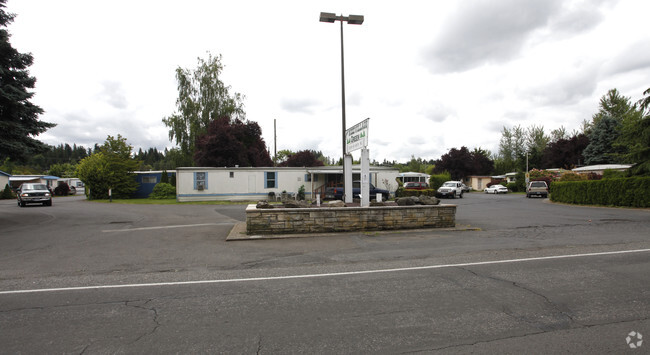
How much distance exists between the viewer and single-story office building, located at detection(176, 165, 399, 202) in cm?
2645

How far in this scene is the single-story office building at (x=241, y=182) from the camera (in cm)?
2645

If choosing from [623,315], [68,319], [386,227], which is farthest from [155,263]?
[623,315]

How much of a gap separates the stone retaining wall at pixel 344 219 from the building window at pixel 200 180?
1730 centimetres

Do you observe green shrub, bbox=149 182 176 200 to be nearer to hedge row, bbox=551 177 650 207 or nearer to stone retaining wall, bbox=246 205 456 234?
stone retaining wall, bbox=246 205 456 234

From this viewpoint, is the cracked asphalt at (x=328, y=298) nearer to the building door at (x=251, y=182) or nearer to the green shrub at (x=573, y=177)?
the building door at (x=251, y=182)

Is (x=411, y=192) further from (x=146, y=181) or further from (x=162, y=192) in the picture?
(x=146, y=181)

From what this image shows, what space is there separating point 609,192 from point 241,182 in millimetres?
25331

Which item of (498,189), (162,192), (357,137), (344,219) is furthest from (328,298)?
(498,189)

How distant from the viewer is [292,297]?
15.0ft

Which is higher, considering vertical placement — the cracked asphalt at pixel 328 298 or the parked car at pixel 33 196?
the parked car at pixel 33 196

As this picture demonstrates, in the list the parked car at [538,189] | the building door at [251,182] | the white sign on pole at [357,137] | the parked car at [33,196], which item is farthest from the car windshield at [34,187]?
the parked car at [538,189]

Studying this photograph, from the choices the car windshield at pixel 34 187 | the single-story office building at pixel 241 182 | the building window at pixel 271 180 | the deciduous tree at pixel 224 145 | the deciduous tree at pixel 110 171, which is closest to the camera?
the car windshield at pixel 34 187

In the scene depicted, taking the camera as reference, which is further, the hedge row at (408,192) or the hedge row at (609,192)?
the hedge row at (408,192)

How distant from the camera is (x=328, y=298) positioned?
177 inches
